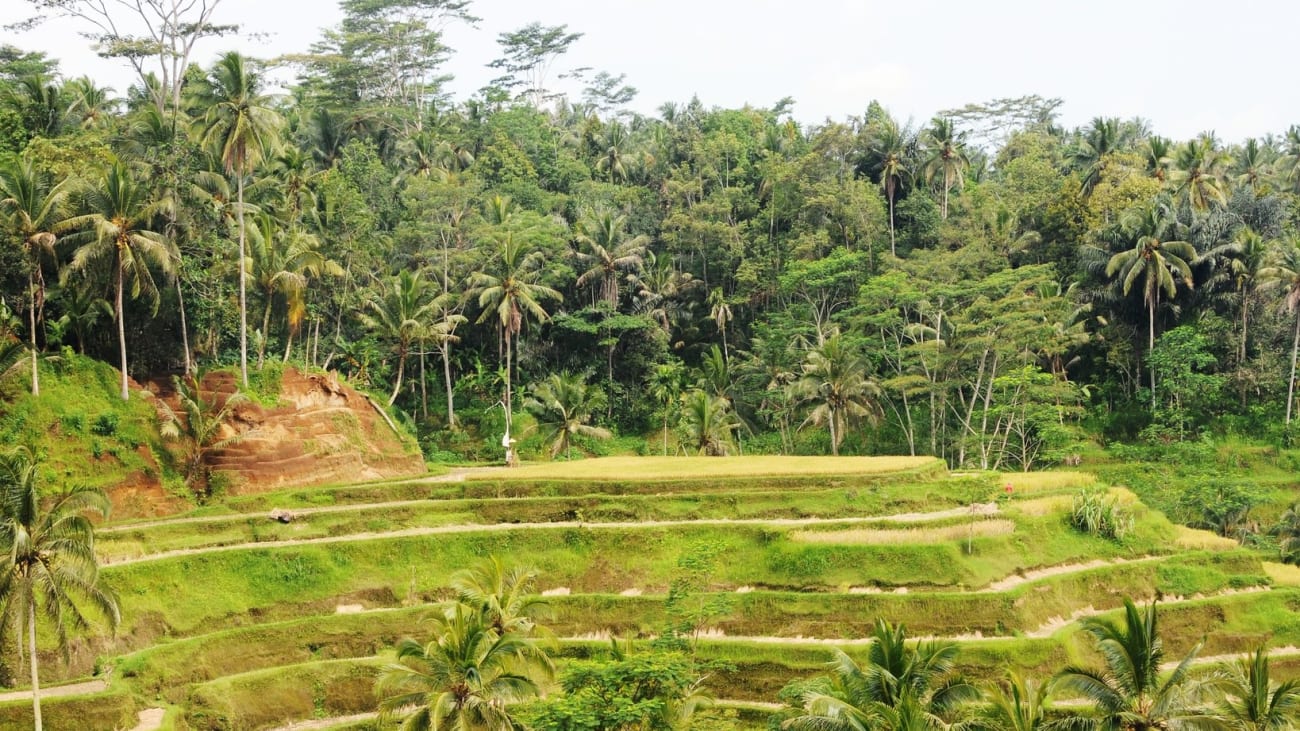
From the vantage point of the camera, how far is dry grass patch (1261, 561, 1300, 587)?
120ft

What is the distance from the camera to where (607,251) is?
62.8 metres

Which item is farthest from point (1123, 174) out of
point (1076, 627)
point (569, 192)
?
point (1076, 627)

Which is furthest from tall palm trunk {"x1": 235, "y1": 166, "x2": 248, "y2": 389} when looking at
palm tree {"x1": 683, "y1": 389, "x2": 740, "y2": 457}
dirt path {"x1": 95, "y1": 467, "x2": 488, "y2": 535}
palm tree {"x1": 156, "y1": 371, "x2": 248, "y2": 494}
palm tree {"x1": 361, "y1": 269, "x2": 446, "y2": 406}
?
palm tree {"x1": 683, "y1": 389, "x2": 740, "y2": 457}

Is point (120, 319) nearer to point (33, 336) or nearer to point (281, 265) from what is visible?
point (33, 336)

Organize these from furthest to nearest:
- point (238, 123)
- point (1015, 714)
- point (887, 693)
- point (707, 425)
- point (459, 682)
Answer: point (707, 425), point (238, 123), point (459, 682), point (887, 693), point (1015, 714)

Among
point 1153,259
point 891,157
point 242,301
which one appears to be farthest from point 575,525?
point 891,157

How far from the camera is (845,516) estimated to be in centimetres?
3631

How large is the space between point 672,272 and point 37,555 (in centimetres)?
4498

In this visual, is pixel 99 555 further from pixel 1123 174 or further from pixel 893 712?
pixel 1123 174

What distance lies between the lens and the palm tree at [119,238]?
36656 mm

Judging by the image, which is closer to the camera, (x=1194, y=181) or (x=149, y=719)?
(x=149, y=719)

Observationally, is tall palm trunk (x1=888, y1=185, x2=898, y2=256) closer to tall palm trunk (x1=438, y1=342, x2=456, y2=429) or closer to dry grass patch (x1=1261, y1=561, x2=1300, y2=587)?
tall palm trunk (x1=438, y1=342, x2=456, y2=429)

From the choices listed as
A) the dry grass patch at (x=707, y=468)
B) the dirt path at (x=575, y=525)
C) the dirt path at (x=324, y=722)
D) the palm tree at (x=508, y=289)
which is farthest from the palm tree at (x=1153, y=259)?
the dirt path at (x=324, y=722)

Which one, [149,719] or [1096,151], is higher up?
[1096,151]
